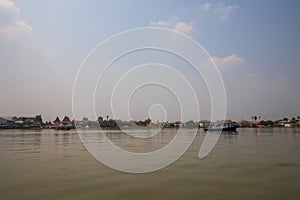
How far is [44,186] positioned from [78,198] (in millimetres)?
2335

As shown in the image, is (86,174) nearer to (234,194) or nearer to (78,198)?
(78,198)

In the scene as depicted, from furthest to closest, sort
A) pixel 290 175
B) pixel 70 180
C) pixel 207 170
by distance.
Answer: pixel 207 170 → pixel 290 175 → pixel 70 180

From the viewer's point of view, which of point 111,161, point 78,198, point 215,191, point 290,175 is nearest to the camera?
point 78,198

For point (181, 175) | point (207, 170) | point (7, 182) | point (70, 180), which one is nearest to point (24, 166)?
point (7, 182)

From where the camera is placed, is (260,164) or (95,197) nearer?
(95,197)

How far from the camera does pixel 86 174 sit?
12.2 metres

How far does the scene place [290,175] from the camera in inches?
456

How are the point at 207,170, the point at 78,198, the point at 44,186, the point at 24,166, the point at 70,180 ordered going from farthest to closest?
1. the point at 24,166
2. the point at 207,170
3. the point at 70,180
4. the point at 44,186
5. the point at 78,198

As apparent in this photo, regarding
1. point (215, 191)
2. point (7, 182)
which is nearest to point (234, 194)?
point (215, 191)

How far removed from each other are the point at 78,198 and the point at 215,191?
4.55 m

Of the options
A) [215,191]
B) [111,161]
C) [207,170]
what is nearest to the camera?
[215,191]

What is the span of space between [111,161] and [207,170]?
5.99 m

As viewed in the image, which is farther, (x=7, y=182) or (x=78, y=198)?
(x=7, y=182)

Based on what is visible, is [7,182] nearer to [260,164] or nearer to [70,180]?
[70,180]
